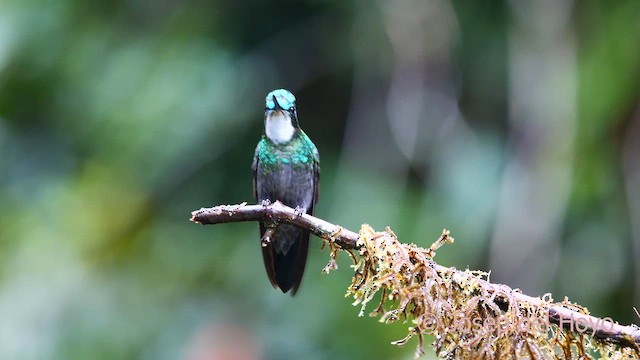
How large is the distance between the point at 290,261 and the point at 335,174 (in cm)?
215

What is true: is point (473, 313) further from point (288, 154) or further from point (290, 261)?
point (288, 154)

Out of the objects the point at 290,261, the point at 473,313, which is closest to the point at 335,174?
the point at 290,261

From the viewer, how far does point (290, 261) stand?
4.98m

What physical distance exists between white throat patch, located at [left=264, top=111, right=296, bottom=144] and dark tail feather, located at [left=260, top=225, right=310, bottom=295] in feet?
1.52

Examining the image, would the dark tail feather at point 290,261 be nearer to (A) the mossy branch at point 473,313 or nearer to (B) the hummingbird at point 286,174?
(B) the hummingbird at point 286,174

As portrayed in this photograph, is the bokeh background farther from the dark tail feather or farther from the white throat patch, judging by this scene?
the white throat patch

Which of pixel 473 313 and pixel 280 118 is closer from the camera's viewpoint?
pixel 473 313

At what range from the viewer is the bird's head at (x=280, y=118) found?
4914 mm

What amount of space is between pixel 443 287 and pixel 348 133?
4.12m

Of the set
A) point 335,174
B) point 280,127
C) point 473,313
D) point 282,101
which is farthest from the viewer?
point 335,174

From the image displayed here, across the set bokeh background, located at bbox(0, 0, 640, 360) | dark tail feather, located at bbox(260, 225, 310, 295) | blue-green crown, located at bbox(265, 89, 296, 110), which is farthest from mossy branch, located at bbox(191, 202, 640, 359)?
bokeh background, located at bbox(0, 0, 640, 360)

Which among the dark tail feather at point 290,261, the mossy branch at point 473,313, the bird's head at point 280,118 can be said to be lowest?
the mossy branch at point 473,313

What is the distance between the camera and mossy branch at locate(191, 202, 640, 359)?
2801 millimetres

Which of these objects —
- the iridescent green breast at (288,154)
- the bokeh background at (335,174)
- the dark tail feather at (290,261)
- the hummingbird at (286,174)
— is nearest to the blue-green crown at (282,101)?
the hummingbird at (286,174)
